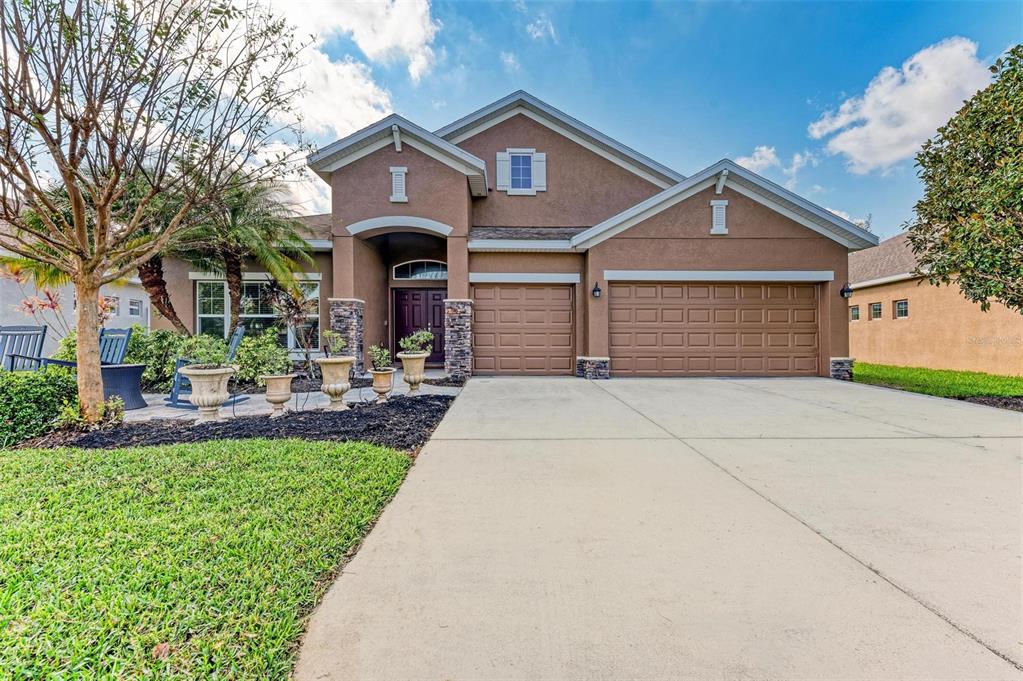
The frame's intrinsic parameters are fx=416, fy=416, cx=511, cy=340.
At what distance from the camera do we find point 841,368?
1045 cm

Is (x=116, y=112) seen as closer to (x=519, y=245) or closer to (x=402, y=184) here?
(x=402, y=184)

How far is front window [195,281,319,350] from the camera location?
11.0 m

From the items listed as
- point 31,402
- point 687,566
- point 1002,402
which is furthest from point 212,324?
point 1002,402

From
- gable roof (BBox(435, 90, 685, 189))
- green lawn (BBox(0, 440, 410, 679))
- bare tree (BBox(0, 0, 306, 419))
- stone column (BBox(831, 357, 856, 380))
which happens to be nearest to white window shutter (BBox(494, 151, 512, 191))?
gable roof (BBox(435, 90, 685, 189))

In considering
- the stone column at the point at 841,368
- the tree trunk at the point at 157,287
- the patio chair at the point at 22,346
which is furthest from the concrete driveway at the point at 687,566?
the tree trunk at the point at 157,287

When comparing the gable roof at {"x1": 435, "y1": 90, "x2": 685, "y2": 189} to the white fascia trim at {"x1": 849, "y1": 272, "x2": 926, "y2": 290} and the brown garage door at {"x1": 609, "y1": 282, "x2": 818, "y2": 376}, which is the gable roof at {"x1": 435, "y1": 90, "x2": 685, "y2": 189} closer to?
the brown garage door at {"x1": 609, "y1": 282, "x2": 818, "y2": 376}

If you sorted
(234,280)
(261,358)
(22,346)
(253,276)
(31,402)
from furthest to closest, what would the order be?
(253,276) → (234,280) → (22,346) → (261,358) → (31,402)

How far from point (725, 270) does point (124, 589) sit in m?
11.5

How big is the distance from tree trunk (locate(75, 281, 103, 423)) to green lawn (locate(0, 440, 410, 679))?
141 centimetres

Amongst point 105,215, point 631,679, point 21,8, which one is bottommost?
point 631,679

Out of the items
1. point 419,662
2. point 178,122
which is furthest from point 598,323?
point 419,662

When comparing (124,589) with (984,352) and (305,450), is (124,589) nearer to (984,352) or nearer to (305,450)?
(305,450)

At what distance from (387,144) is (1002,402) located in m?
13.6

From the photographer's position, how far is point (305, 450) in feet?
14.0
